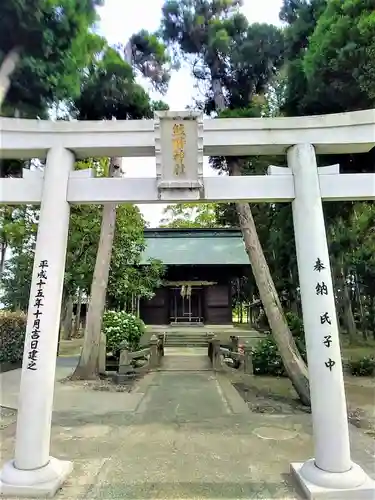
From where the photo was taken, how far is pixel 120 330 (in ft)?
41.3

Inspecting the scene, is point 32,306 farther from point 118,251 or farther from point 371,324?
point 371,324

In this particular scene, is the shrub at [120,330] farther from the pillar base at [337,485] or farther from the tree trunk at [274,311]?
the pillar base at [337,485]

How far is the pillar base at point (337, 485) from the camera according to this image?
3514mm

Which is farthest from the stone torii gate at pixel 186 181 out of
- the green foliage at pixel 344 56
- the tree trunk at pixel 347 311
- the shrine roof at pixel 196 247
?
the tree trunk at pixel 347 311

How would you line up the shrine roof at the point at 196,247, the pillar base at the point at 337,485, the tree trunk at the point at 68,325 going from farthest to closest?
the tree trunk at the point at 68,325 → the shrine roof at the point at 196,247 → the pillar base at the point at 337,485

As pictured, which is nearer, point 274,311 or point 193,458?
point 193,458

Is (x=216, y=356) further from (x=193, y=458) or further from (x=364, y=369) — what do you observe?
(x=193, y=458)

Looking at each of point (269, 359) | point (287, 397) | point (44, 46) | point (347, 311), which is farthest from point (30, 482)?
point (347, 311)

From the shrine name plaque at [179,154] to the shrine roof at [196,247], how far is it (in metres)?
15.9

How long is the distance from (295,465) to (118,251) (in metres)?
10.6

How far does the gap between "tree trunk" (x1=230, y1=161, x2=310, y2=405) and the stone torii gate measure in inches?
153

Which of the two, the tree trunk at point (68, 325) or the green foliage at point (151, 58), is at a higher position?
the green foliage at point (151, 58)

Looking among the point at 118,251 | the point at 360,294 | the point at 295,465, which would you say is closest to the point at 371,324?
the point at 360,294

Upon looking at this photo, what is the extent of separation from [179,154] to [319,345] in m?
2.51
